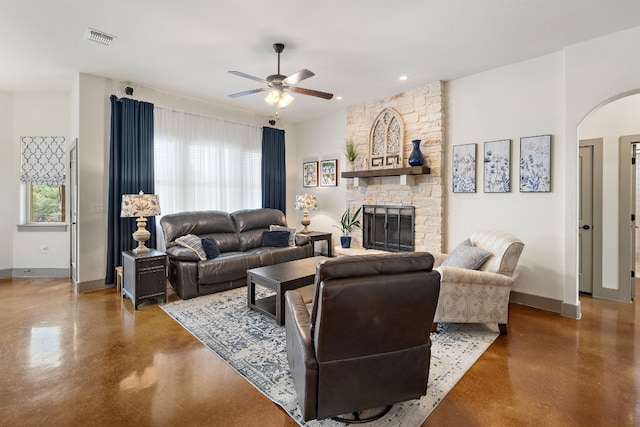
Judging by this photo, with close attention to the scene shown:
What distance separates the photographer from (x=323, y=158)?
21.8ft

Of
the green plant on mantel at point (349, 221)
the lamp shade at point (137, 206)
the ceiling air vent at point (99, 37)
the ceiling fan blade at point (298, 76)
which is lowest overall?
the green plant on mantel at point (349, 221)

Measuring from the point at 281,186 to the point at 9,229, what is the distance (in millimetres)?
4644

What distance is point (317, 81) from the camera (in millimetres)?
4707

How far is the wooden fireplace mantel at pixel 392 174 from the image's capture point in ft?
15.7

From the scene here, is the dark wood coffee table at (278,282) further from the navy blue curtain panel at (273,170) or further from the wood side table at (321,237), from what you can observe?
the navy blue curtain panel at (273,170)

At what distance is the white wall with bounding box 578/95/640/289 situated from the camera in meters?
4.08

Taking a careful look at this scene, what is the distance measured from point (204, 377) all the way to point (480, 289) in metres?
2.53

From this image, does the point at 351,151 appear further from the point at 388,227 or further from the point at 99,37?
the point at 99,37

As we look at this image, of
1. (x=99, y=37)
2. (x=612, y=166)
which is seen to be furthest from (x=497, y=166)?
(x=99, y=37)

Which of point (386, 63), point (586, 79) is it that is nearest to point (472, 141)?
point (586, 79)

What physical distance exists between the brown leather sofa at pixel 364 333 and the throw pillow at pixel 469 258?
1656 millimetres

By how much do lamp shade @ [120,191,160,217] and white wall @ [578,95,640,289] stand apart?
581 centimetres

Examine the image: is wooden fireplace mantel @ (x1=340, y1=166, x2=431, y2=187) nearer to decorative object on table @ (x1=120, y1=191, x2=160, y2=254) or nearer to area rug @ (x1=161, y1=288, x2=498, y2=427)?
area rug @ (x1=161, y1=288, x2=498, y2=427)

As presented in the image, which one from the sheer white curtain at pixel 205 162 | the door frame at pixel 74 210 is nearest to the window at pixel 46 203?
the door frame at pixel 74 210
